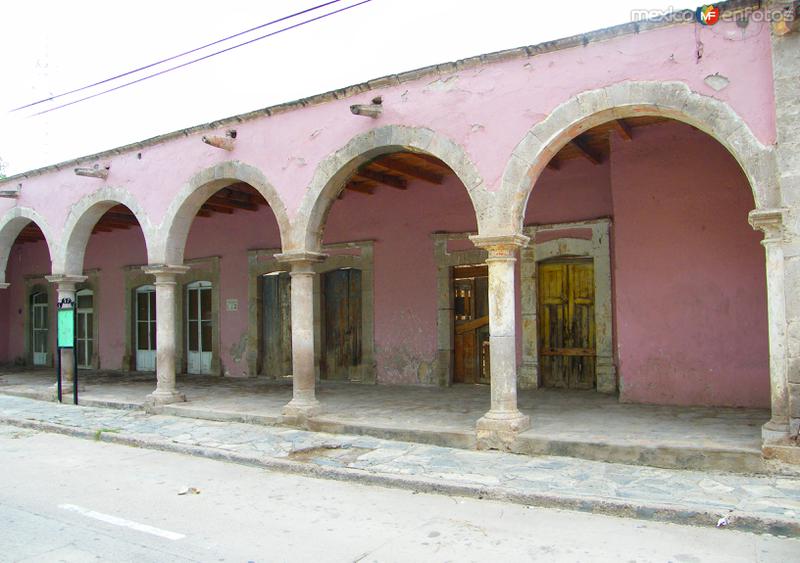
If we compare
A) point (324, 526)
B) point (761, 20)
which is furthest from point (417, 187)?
point (324, 526)

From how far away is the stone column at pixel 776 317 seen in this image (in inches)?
205

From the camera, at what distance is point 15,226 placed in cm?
1205

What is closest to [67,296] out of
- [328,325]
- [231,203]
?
[231,203]

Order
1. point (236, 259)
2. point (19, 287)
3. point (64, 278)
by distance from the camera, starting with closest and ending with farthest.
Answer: point (64, 278)
point (236, 259)
point (19, 287)

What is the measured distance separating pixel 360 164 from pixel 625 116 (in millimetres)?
3120

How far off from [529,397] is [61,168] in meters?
8.43

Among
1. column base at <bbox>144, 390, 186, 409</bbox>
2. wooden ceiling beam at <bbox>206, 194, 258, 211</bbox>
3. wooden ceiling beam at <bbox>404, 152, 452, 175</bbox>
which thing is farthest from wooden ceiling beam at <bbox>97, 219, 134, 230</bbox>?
wooden ceiling beam at <bbox>404, 152, 452, 175</bbox>

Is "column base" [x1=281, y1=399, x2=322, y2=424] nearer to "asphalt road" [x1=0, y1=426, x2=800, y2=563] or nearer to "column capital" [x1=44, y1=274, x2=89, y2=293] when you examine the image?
"asphalt road" [x1=0, y1=426, x2=800, y2=563]

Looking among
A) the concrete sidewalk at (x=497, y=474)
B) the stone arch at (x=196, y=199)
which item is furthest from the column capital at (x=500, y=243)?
the stone arch at (x=196, y=199)

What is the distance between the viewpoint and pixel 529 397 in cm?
862

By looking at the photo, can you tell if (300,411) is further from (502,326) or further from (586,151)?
(586,151)

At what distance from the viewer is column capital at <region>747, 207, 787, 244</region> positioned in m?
5.18

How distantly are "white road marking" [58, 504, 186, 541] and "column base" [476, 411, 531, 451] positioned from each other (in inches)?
121

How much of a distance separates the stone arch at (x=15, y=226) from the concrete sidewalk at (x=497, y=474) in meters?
4.22
